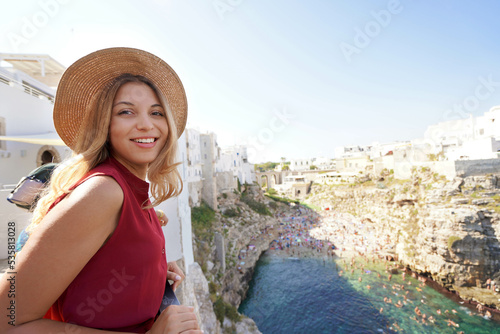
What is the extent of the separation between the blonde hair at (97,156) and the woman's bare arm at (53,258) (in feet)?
0.48

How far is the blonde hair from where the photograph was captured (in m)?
1.06

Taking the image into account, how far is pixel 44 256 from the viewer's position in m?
0.75

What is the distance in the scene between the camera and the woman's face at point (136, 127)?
127 centimetres

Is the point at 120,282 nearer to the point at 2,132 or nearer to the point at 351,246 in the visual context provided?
the point at 2,132

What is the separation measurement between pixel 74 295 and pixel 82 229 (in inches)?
11.2

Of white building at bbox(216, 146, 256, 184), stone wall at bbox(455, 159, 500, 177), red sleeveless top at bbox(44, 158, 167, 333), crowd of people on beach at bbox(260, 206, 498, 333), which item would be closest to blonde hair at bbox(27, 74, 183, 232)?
red sleeveless top at bbox(44, 158, 167, 333)

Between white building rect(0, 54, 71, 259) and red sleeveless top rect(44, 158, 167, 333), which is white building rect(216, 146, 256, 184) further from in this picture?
red sleeveless top rect(44, 158, 167, 333)

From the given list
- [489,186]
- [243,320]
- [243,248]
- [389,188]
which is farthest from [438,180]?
[243,320]

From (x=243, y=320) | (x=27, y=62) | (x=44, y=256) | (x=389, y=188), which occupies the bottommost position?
(x=243, y=320)

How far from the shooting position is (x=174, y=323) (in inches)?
40.8

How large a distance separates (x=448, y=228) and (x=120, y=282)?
24.5 meters

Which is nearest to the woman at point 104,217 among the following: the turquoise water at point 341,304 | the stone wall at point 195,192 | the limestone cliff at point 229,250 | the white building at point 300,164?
the limestone cliff at point 229,250

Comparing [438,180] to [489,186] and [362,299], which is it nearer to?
[489,186]

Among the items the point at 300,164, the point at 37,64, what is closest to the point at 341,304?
the point at 37,64
